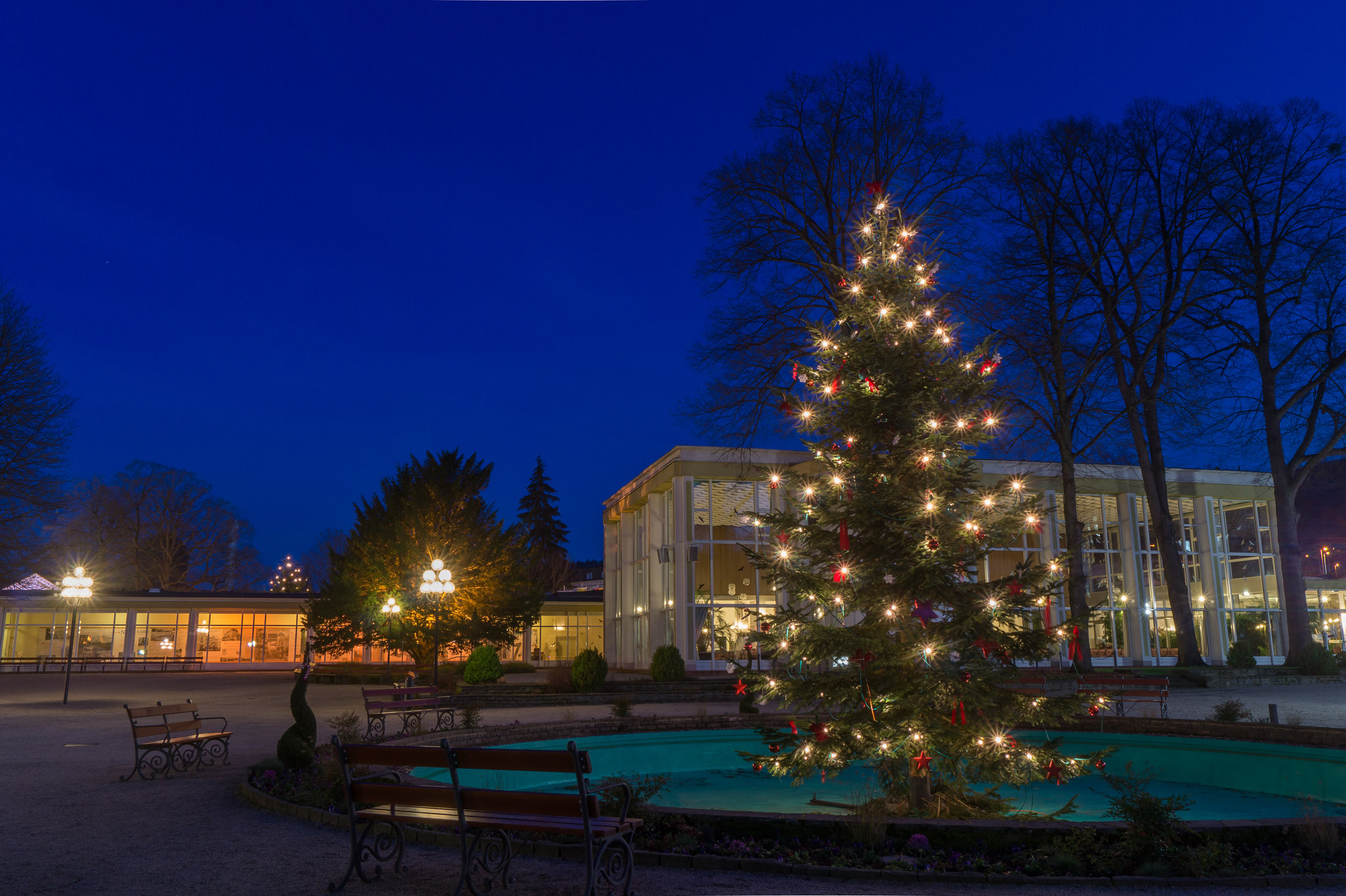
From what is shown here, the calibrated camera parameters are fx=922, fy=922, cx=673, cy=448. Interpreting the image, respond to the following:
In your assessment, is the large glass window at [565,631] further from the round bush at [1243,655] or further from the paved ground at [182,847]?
the paved ground at [182,847]

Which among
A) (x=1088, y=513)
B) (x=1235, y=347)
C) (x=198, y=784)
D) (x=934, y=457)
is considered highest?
(x=1235, y=347)

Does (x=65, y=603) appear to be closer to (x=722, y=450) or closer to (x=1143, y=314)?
(x=722, y=450)

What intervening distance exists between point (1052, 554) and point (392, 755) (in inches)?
1106

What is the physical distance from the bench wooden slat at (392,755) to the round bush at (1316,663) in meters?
27.8

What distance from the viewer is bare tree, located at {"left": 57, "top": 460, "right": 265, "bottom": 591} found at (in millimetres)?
49438

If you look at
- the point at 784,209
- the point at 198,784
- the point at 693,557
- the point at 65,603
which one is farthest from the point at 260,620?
the point at 198,784

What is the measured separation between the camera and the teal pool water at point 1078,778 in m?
9.40

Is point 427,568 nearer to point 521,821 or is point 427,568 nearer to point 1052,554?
point 1052,554

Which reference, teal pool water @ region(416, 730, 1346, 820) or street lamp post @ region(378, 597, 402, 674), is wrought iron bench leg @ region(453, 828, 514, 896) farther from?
street lamp post @ region(378, 597, 402, 674)

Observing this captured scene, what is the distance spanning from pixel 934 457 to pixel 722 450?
51.0ft

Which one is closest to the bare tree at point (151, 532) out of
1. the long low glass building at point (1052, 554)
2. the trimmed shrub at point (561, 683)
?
the long low glass building at point (1052, 554)

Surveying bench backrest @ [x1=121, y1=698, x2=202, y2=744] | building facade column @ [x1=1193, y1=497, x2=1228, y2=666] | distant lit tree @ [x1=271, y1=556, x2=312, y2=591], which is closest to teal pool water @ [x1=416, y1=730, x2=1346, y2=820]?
bench backrest @ [x1=121, y1=698, x2=202, y2=744]

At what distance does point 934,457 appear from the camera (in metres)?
8.37

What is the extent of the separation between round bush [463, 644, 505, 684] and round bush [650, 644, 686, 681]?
419 cm
